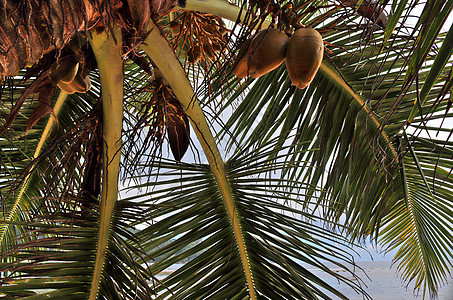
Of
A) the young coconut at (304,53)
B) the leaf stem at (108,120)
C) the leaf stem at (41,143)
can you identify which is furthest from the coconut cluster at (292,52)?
the leaf stem at (41,143)

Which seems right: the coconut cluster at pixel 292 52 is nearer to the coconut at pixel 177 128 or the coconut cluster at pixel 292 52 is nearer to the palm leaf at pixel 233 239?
the palm leaf at pixel 233 239

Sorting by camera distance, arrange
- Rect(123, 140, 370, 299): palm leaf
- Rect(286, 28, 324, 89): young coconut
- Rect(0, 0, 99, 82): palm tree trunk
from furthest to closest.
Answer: Rect(123, 140, 370, 299): palm leaf
Rect(286, 28, 324, 89): young coconut
Rect(0, 0, 99, 82): palm tree trunk

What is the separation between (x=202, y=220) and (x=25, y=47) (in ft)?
2.02

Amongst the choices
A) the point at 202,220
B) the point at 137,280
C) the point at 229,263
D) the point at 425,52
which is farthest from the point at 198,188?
the point at 425,52

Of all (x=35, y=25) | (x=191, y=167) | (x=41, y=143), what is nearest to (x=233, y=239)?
(x=191, y=167)

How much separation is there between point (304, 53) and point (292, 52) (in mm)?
19

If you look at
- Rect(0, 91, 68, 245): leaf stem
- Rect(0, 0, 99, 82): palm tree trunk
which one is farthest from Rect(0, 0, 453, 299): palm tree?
Rect(0, 91, 68, 245): leaf stem

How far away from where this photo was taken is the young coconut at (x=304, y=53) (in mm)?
560

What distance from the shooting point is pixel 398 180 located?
1163 millimetres

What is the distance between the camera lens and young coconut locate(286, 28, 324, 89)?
1.84 feet

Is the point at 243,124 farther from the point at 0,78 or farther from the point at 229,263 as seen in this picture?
the point at 0,78

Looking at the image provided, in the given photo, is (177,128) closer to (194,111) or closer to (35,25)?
(194,111)

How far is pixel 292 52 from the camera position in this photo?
570 millimetres

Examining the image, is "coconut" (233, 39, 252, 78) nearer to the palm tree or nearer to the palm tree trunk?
the palm tree
